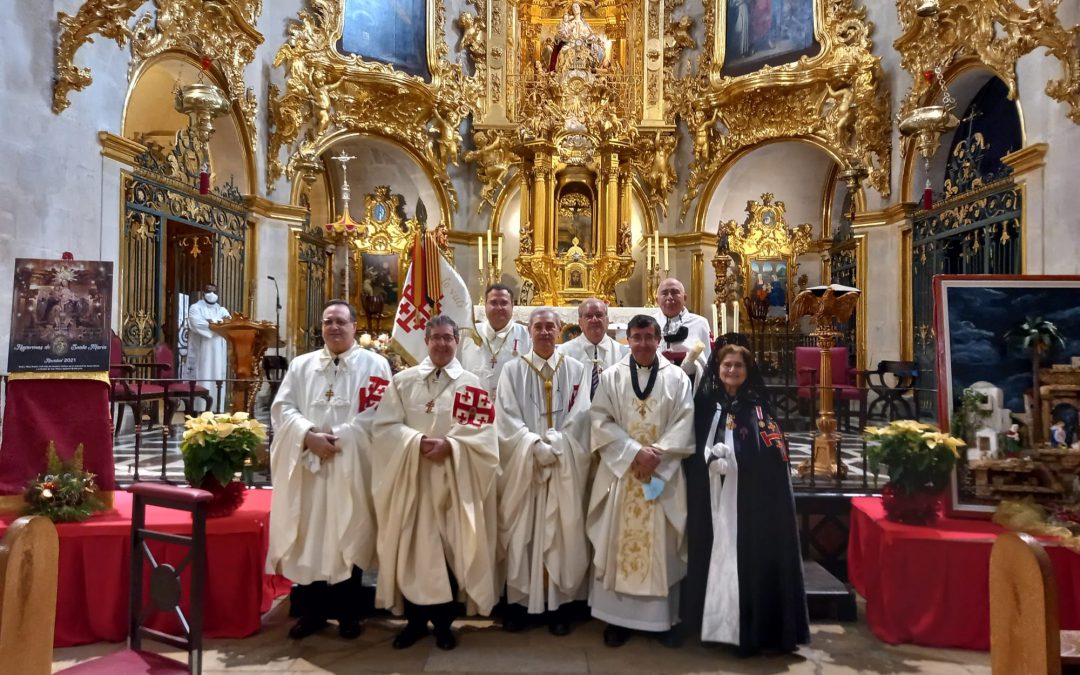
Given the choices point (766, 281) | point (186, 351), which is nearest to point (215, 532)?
point (186, 351)

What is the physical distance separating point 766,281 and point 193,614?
1340cm

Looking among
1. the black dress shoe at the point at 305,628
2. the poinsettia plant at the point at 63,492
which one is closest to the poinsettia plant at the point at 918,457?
the black dress shoe at the point at 305,628

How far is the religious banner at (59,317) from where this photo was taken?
439 cm

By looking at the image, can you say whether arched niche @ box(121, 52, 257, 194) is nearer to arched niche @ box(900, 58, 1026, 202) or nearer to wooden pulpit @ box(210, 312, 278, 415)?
wooden pulpit @ box(210, 312, 278, 415)

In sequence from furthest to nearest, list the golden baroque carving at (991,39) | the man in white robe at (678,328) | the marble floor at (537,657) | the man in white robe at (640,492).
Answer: the golden baroque carving at (991,39) < the man in white robe at (678,328) < the man in white robe at (640,492) < the marble floor at (537,657)

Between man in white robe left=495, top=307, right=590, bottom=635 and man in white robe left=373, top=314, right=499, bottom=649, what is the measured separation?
14 centimetres

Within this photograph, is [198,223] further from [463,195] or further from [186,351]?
[463,195]

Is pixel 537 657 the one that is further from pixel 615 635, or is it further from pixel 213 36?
pixel 213 36

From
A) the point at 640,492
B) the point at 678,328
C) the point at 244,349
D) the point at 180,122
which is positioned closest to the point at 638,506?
the point at 640,492

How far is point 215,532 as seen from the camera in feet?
13.7

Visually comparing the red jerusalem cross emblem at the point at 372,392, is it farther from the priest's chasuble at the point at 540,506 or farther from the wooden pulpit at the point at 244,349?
the wooden pulpit at the point at 244,349

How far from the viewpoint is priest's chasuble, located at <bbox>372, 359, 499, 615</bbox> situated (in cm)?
409

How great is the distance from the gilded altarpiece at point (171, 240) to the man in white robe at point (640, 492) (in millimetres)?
7320

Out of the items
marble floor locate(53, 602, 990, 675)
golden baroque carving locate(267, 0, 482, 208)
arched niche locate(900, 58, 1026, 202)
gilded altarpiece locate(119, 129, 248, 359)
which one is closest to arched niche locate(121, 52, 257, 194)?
gilded altarpiece locate(119, 129, 248, 359)
